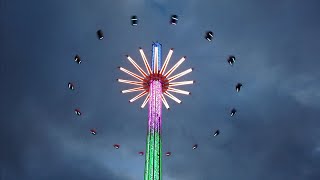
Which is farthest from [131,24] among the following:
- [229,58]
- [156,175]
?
[156,175]

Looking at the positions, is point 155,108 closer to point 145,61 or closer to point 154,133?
point 154,133

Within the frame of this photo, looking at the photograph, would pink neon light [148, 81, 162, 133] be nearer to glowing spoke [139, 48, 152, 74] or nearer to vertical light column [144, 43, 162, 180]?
vertical light column [144, 43, 162, 180]

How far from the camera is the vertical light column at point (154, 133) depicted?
40719mm

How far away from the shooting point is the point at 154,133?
42.3 meters

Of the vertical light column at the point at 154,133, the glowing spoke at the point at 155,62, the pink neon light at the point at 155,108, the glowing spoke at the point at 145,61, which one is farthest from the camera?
the glowing spoke at the point at 155,62

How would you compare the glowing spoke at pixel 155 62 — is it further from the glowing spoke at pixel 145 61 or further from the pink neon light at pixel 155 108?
the pink neon light at pixel 155 108

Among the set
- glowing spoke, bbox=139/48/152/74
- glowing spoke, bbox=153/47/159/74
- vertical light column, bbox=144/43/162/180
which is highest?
glowing spoke, bbox=153/47/159/74

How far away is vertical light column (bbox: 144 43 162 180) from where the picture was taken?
40.7 metres

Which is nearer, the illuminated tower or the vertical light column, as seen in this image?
the vertical light column

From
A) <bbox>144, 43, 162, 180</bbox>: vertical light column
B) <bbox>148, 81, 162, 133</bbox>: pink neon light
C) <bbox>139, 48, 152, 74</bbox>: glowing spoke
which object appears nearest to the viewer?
<bbox>144, 43, 162, 180</bbox>: vertical light column

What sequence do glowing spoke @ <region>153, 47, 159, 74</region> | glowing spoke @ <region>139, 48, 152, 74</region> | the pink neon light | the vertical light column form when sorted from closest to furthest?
the vertical light column < glowing spoke @ <region>139, 48, 152, 74</region> < the pink neon light < glowing spoke @ <region>153, 47, 159, 74</region>

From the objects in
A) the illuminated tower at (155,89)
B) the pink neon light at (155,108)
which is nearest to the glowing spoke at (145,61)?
the illuminated tower at (155,89)

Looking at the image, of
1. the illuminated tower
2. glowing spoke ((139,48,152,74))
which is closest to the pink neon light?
the illuminated tower

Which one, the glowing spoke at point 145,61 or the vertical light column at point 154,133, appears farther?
the glowing spoke at point 145,61
